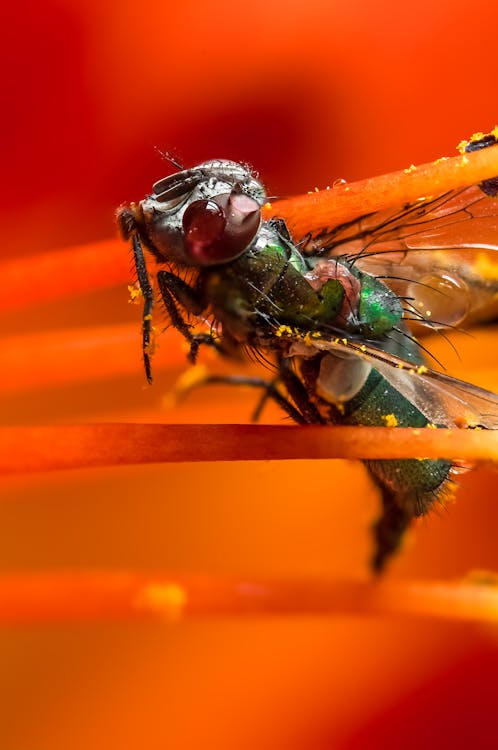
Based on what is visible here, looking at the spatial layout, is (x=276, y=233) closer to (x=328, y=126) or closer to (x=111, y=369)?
(x=111, y=369)

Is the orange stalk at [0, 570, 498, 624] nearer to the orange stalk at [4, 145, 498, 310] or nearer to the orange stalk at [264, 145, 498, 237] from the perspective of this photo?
the orange stalk at [4, 145, 498, 310]

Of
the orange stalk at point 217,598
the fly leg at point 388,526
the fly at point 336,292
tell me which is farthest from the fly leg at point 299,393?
the orange stalk at point 217,598

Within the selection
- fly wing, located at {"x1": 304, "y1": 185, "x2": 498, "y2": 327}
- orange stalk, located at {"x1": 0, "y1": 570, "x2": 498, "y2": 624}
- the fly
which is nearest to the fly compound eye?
the fly

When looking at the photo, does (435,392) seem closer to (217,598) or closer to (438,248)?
(438,248)

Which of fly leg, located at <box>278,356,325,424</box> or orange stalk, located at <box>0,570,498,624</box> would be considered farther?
orange stalk, located at <box>0,570,498,624</box>

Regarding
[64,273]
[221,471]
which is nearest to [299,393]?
[64,273]

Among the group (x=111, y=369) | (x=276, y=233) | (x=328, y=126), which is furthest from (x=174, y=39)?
(x=276, y=233)
